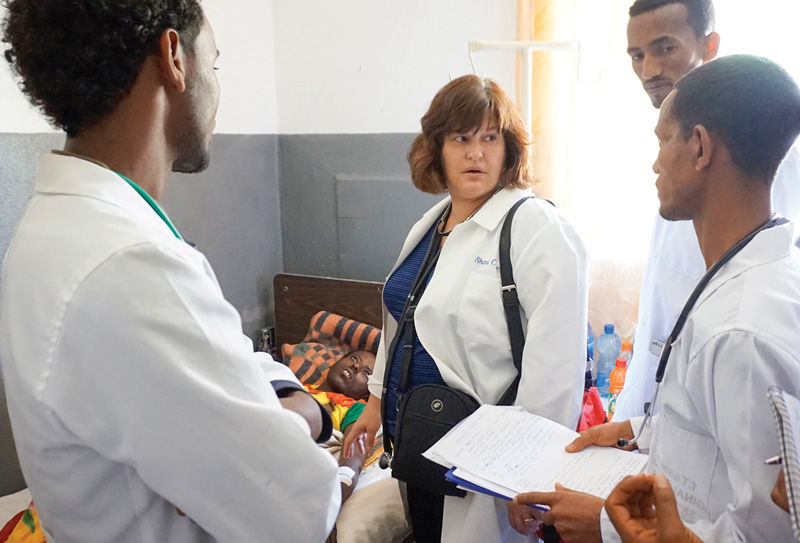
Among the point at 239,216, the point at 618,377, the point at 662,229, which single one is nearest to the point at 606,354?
the point at 618,377

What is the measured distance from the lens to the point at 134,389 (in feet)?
2.54

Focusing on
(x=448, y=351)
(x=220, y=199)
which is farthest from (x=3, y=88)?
(x=448, y=351)

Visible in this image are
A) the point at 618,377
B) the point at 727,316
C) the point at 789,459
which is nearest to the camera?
the point at 789,459

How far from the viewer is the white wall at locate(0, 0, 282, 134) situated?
11.3 ft

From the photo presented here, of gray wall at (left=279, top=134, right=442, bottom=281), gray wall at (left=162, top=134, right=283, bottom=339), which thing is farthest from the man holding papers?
gray wall at (left=162, top=134, right=283, bottom=339)

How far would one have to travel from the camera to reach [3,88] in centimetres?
244

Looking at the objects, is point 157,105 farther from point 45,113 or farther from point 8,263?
point 8,263

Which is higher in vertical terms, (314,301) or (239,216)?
(239,216)

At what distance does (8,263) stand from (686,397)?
105 cm

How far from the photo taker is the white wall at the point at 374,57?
3328 mm

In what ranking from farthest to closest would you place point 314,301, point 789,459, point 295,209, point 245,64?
point 295,209 < point 314,301 < point 245,64 < point 789,459

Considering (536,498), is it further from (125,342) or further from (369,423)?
(369,423)

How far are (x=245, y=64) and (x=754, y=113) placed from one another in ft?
10.0

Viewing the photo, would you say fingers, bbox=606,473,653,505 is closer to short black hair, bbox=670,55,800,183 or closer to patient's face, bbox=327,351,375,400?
short black hair, bbox=670,55,800,183
